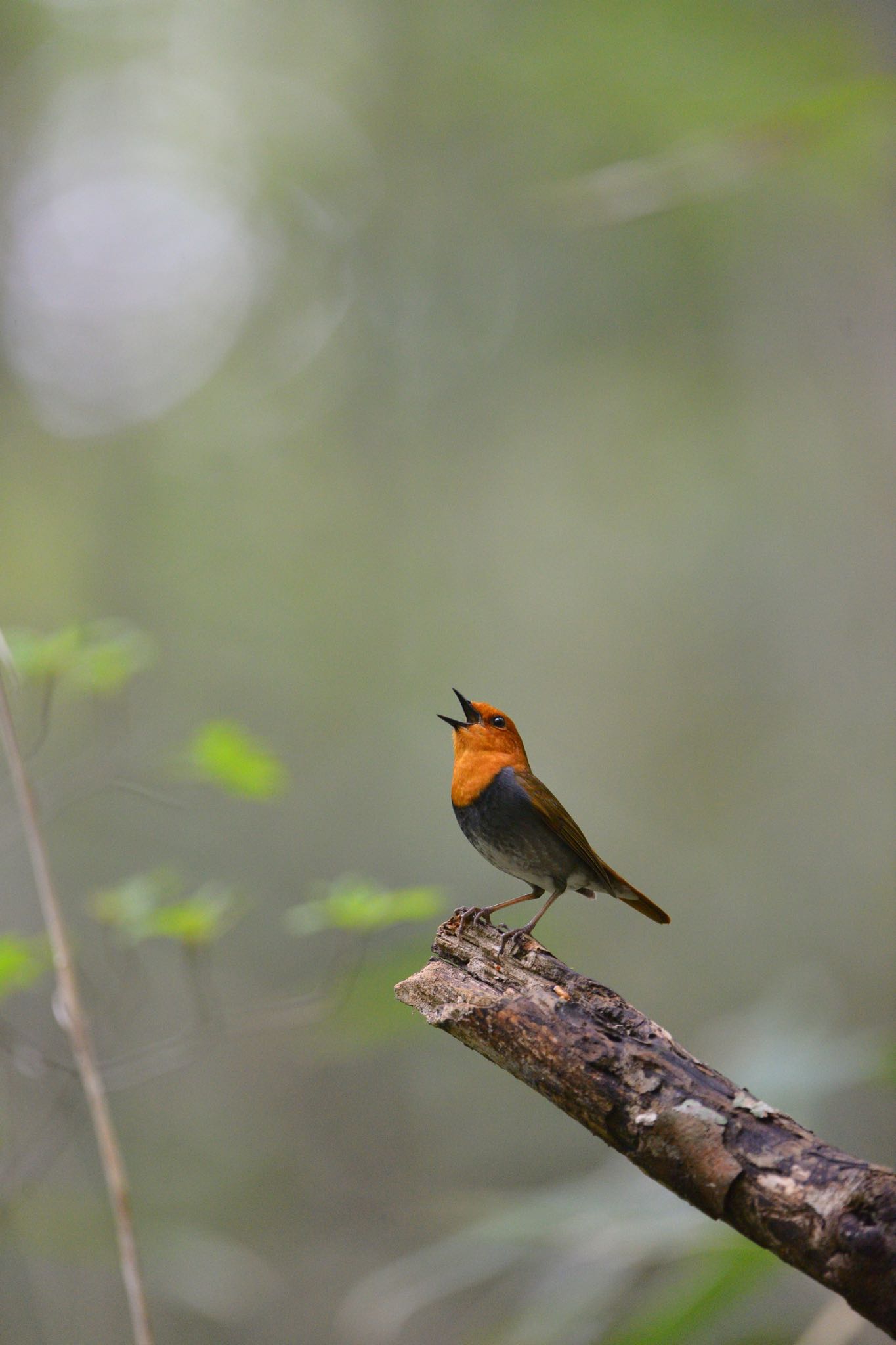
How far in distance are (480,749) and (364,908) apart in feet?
1.48

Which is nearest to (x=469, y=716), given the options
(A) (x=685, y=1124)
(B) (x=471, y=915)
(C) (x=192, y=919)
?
(B) (x=471, y=915)

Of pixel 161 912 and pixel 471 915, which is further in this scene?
pixel 161 912

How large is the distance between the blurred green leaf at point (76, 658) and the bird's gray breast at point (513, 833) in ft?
2.94

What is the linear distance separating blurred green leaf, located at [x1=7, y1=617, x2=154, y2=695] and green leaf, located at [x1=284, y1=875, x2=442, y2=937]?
680 mm

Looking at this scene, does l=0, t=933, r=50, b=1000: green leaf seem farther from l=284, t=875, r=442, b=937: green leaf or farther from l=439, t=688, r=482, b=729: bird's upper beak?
l=439, t=688, r=482, b=729: bird's upper beak

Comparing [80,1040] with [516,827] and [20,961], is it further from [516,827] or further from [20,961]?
[516,827]

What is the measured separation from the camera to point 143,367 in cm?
716

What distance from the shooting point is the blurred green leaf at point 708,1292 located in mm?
1946

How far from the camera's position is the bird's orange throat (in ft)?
6.30

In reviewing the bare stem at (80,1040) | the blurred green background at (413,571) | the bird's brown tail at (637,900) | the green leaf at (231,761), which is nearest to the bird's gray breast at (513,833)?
the bird's brown tail at (637,900)

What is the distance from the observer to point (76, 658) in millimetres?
2154

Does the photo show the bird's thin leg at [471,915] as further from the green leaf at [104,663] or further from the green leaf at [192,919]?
the green leaf at [104,663]

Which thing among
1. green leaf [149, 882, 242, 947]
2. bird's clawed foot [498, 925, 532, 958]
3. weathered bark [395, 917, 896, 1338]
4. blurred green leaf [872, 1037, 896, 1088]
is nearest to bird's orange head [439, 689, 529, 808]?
bird's clawed foot [498, 925, 532, 958]

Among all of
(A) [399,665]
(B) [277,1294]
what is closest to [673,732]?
(A) [399,665]
